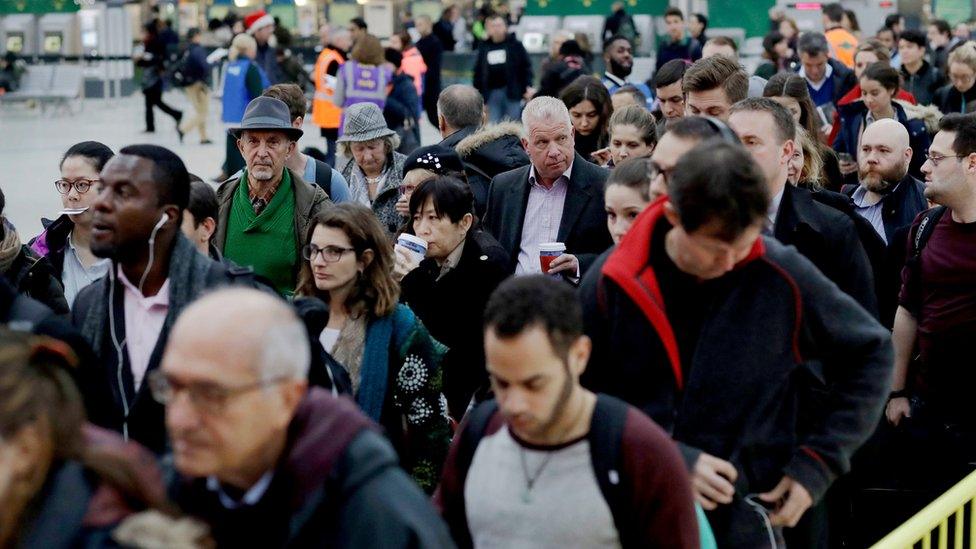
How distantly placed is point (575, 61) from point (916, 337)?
30.4 ft

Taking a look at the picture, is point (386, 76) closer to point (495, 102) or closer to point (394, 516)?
point (495, 102)

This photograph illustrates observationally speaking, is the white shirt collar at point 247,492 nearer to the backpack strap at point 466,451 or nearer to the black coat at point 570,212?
the backpack strap at point 466,451

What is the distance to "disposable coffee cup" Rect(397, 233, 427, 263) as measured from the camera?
642cm

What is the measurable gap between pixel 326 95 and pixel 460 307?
32.6ft

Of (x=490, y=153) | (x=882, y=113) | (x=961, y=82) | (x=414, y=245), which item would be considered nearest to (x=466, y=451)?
(x=414, y=245)

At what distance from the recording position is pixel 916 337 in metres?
6.53

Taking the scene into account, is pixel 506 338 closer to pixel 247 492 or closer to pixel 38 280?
pixel 247 492

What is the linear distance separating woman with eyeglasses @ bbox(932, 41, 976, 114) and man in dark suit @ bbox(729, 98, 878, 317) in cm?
797

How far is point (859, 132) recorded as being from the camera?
1099cm

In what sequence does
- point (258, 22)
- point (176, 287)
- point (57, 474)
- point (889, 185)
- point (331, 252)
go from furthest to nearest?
point (258, 22)
point (889, 185)
point (331, 252)
point (176, 287)
point (57, 474)

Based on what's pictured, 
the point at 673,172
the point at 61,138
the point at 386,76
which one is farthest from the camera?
the point at 61,138

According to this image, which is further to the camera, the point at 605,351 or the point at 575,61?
the point at 575,61

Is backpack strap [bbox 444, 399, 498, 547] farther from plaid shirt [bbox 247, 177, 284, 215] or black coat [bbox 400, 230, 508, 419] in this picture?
plaid shirt [bbox 247, 177, 284, 215]

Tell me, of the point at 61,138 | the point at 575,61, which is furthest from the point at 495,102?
the point at 61,138
